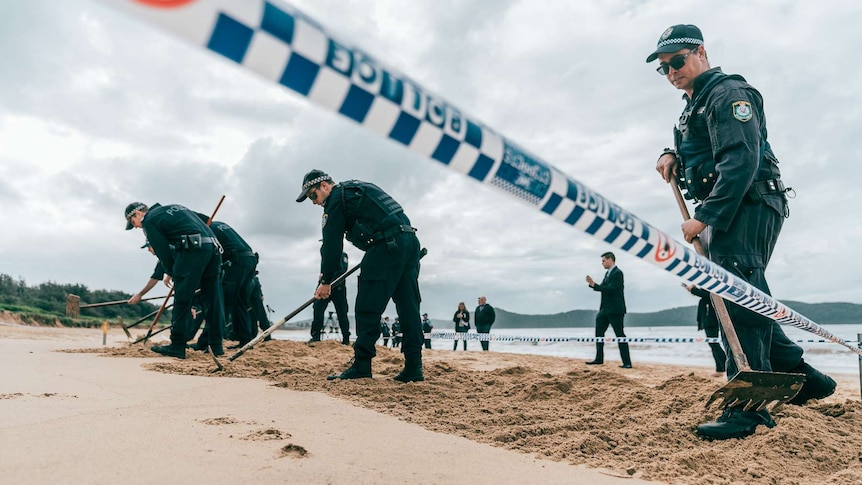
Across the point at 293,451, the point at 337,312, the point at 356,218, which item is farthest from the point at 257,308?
the point at 293,451

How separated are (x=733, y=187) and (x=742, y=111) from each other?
38cm

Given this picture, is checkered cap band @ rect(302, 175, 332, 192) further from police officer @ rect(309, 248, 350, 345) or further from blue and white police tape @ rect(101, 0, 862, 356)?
police officer @ rect(309, 248, 350, 345)

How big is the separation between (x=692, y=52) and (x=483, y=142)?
1963 millimetres

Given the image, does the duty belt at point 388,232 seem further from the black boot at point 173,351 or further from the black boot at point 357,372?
the black boot at point 173,351

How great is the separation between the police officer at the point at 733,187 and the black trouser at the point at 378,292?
7.30 feet

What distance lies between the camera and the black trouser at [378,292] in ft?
14.3

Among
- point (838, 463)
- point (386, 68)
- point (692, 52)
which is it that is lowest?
point (838, 463)

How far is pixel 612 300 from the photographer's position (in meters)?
8.71

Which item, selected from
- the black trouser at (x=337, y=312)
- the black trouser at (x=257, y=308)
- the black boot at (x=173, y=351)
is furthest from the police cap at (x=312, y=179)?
the black trouser at (x=257, y=308)

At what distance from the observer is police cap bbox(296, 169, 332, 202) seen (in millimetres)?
4867

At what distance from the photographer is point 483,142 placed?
1479 mm

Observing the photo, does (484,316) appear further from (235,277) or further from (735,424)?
(735,424)

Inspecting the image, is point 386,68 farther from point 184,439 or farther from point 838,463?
point 838,463

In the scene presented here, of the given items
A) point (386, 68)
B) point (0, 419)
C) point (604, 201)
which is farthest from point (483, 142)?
point (0, 419)
